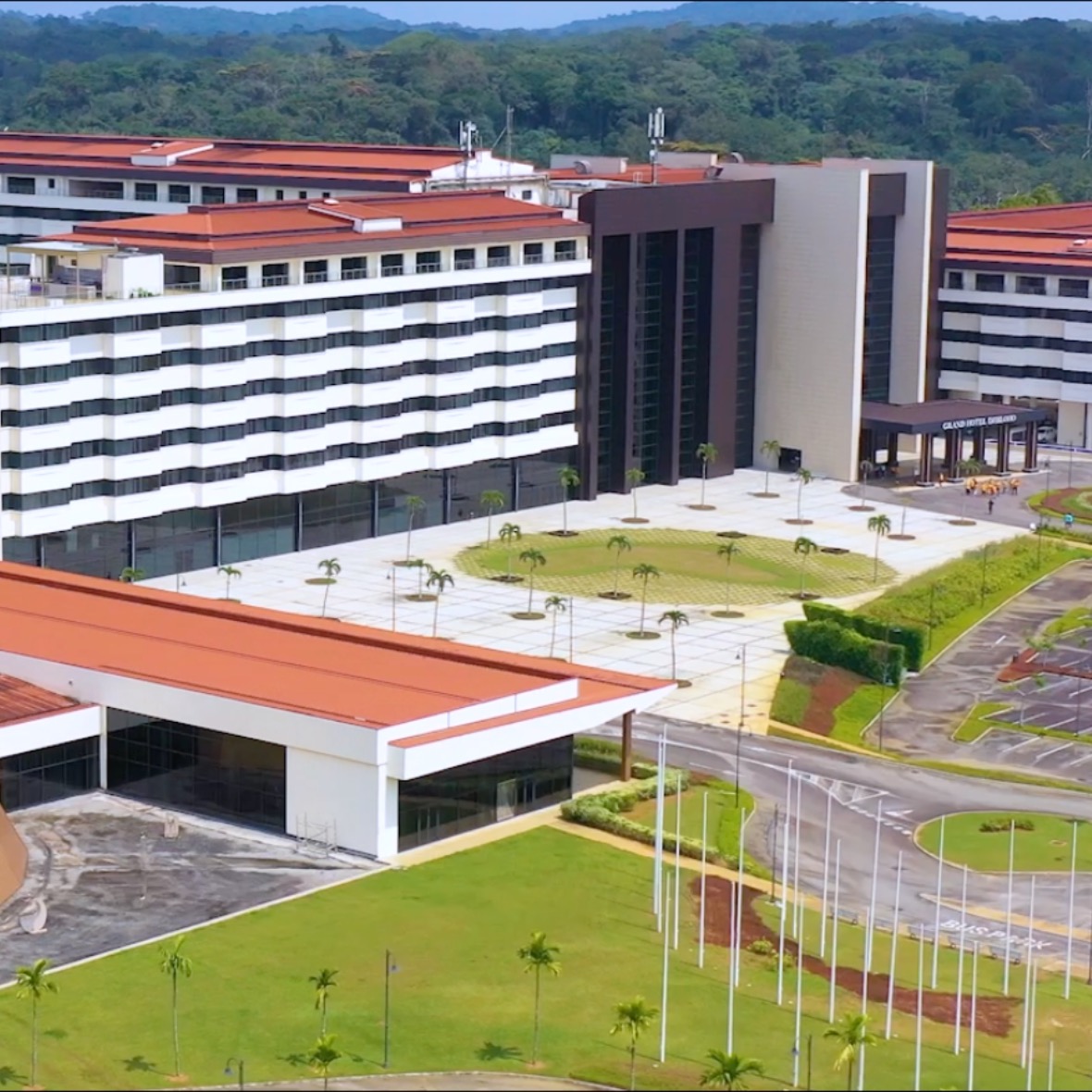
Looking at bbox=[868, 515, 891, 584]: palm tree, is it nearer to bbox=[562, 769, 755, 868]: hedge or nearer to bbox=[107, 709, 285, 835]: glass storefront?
bbox=[562, 769, 755, 868]: hedge

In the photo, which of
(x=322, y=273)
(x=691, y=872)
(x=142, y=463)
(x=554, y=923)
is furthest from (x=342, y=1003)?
(x=322, y=273)

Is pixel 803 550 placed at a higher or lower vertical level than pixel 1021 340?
lower

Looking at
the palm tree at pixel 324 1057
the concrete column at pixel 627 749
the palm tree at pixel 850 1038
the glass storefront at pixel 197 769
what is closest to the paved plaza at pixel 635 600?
the concrete column at pixel 627 749

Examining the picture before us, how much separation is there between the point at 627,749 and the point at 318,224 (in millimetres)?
57937

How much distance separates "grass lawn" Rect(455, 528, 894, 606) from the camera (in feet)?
481

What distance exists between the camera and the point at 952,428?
180 meters

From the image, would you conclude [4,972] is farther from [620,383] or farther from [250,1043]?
[620,383]

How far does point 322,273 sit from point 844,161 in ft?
160

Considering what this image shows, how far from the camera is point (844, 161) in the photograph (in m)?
187

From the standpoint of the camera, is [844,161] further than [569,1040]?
Yes

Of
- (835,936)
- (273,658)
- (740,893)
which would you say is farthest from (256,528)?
(835,936)

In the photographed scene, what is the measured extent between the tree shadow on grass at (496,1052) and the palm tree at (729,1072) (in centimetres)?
624

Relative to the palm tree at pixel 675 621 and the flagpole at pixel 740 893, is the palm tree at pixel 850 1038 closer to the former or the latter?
the flagpole at pixel 740 893

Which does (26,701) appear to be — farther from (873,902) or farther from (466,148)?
(466,148)
